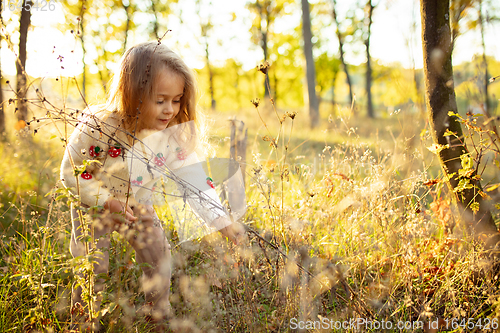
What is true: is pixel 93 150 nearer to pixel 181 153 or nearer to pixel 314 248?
pixel 181 153

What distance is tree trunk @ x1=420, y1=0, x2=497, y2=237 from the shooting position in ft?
5.74

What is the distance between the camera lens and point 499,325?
1347 mm

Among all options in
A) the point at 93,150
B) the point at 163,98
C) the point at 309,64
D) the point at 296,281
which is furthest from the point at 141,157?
the point at 309,64

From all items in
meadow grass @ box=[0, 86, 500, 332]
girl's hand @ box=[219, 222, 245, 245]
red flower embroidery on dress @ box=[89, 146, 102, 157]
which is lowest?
meadow grass @ box=[0, 86, 500, 332]

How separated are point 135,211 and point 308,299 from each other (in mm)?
1052

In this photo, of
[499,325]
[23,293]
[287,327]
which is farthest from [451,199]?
[23,293]

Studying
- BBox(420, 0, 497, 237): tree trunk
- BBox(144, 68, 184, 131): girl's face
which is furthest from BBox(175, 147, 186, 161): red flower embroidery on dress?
BBox(420, 0, 497, 237): tree trunk

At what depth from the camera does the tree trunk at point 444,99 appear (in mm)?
1748

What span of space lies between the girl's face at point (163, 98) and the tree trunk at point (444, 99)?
1530 millimetres

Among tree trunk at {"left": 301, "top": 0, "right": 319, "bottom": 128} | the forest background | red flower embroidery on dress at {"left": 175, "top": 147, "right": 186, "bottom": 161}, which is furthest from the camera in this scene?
tree trunk at {"left": 301, "top": 0, "right": 319, "bottom": 128}

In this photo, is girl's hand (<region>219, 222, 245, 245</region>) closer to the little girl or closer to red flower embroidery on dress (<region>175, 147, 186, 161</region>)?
the little girl

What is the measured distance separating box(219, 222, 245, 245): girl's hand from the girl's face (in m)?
0.77

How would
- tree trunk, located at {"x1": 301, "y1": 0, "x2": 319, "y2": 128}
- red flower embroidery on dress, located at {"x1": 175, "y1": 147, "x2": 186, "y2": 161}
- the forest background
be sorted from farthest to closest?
tree trunk, located at {"x1": 301, "y1": 0, "x2": 319, "y2": 128} → red flower embroidery on dress, located at {"x1": 175, "y1": 147, "x2": 186, "y2": 161} → the forest background

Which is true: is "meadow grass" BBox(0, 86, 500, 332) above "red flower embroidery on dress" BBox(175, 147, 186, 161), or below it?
below
